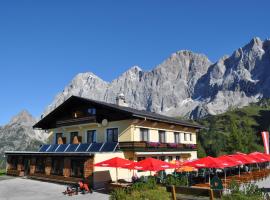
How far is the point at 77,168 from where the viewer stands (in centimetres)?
2681

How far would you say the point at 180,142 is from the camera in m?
36.5

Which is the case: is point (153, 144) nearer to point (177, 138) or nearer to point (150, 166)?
point (177, 138)

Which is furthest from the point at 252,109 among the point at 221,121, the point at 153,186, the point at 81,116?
the point at 153,186

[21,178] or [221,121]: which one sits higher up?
[221,121]

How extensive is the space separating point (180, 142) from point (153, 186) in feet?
74.1

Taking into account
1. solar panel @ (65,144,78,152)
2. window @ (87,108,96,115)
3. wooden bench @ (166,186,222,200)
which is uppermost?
window @ (87,108,96,115)

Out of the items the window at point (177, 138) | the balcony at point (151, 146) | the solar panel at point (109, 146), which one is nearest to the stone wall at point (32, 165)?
the solar panel at point (109, 146)

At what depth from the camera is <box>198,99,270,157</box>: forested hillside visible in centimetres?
4960

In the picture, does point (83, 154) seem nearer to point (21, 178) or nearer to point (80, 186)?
point (80, 186)

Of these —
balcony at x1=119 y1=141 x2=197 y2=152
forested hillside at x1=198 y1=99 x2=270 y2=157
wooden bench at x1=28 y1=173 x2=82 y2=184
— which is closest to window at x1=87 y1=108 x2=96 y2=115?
balcony at x1=119 y1=141 x2=197 y2=152

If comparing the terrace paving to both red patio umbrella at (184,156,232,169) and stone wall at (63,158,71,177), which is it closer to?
stone wall at (63,158,71,177)

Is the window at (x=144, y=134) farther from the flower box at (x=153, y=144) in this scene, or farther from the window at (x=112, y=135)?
the window at (x=112, y=135)

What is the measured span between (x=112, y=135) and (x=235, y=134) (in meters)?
26.5

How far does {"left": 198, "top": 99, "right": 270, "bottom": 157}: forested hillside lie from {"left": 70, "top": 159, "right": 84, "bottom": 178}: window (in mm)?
25960
